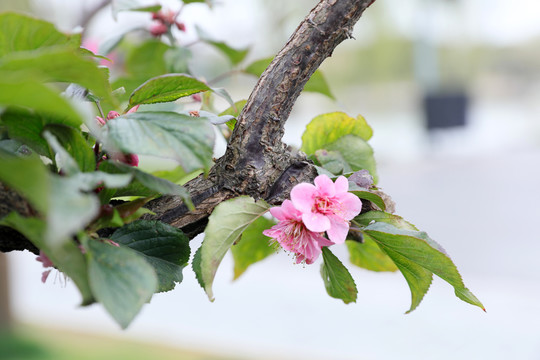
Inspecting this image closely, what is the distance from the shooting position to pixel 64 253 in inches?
8.7

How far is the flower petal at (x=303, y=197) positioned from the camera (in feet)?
0.99

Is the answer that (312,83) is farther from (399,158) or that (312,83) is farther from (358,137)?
(399,158)

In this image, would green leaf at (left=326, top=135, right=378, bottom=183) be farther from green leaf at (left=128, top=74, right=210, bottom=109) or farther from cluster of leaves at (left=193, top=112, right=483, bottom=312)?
green leaf at (left=128, top=74, right=210, bottom=109)

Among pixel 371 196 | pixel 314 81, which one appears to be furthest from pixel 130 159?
pixel 314 81

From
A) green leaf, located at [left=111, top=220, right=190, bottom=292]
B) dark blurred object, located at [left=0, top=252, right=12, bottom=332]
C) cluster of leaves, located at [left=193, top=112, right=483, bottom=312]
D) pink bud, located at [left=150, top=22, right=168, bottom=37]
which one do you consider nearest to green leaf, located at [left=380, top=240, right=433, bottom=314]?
cluster of leaves, located at [left=193, top=112, right=483, bottom=312]

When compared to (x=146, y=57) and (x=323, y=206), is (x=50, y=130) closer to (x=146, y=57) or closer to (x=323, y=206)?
(x=323, y=206)

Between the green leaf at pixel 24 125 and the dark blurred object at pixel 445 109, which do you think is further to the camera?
the dark blurred object at pixel 445 109

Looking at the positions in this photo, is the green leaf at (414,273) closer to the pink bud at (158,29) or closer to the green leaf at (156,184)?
the green leaf at (156,184)

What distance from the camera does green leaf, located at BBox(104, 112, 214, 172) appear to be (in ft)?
0.80

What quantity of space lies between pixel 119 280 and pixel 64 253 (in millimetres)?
24

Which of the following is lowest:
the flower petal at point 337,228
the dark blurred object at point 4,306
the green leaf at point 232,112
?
the dark blurred object at point 4,306

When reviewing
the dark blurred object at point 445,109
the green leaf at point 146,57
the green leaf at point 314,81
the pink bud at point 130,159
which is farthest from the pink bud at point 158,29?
the dark blurred object at point 445,109

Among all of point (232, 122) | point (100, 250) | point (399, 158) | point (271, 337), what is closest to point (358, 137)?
point (232, 122)

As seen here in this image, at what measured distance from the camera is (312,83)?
0.48 meters
